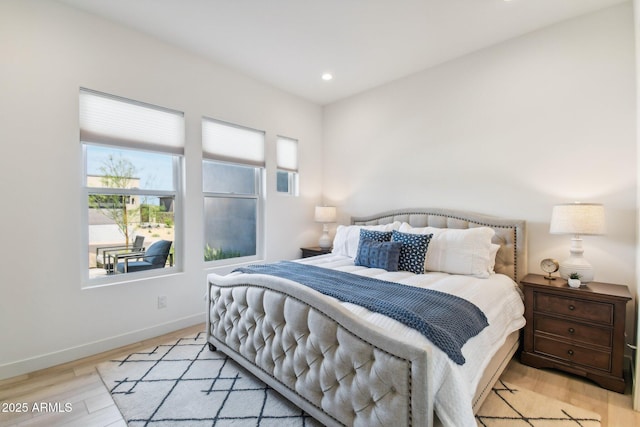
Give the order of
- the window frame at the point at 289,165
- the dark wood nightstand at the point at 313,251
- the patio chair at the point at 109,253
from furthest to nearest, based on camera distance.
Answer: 1. the window frame at the point at 289,165
2. the dark wood nightstand at the point at 313,251
3. the patio chair at the point at 109,253

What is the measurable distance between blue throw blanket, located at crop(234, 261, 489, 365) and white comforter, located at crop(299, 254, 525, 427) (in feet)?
0.12

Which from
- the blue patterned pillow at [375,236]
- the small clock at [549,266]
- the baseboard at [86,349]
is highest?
the blue patterned pillow at [375,236]

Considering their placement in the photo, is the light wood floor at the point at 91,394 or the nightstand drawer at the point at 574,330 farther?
the nightstand drawer at the point at 574,330

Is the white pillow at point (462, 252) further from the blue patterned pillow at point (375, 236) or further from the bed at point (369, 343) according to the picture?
the blue patterned pillow at point (375, 236)

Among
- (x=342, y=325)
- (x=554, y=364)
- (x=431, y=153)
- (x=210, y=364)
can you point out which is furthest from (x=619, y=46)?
(x=210, y=364)

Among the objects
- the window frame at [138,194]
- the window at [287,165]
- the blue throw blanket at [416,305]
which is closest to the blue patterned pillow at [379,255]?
the blue throw blanket at [416,305]

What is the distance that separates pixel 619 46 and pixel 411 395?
3.14 m

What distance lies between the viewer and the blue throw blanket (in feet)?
4.68

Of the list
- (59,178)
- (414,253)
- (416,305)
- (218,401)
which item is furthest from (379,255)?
(59,178)

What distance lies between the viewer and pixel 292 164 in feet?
14.0

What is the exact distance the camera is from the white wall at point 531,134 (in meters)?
2.39

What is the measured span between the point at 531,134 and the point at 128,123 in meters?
3.75

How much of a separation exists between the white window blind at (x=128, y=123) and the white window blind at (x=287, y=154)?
1330mm

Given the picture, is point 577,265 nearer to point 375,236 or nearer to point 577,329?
point 577,329
